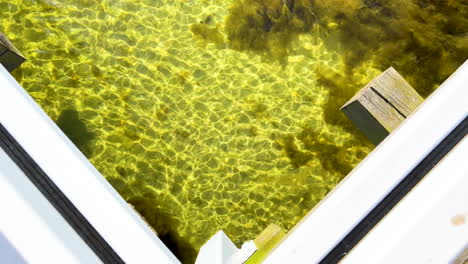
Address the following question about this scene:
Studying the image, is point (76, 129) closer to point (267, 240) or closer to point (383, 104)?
point (267, 240)

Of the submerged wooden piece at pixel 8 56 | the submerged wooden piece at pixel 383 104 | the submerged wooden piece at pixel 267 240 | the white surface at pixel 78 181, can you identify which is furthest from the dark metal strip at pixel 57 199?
the submerged wooden piece at pixel 383 104

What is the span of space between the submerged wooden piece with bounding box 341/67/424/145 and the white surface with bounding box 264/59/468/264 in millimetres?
1147

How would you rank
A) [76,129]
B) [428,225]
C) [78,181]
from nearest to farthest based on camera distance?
1. [428,225]
2. [78,181]
3. [76,129]

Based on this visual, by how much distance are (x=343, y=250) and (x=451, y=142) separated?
73cm

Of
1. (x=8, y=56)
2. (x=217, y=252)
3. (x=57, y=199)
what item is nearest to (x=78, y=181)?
(x=57, y=199)

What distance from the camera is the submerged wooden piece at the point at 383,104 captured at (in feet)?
10.8

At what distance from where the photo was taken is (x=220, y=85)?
433 centimetres

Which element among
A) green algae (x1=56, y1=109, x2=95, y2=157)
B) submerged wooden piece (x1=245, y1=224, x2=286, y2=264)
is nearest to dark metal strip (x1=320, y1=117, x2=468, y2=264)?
submerged wooden piece (x1=245, y1=224, x2=286, y2=264)

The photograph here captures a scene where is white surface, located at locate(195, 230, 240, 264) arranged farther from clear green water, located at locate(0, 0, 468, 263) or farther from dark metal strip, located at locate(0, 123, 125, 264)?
dark metal strip, located at locate(0, 123, 125, 264)

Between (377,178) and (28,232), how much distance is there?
1.65 meters

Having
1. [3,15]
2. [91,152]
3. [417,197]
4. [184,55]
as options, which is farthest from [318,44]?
[3,15]

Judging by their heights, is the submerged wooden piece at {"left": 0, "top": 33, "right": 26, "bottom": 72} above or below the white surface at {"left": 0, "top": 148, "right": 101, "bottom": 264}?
above

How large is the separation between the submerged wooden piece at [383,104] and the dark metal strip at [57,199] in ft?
6.90

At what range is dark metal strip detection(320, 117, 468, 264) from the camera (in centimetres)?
207
